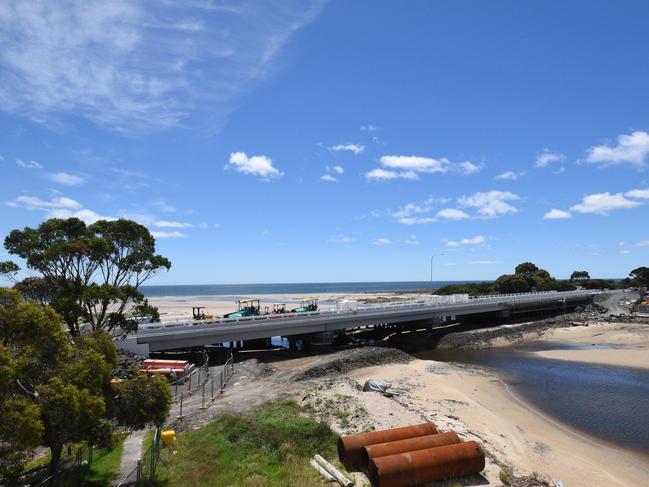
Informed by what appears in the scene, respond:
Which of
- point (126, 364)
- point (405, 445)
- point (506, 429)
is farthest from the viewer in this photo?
point (126, 364)

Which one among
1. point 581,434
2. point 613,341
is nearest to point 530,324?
point 613,341

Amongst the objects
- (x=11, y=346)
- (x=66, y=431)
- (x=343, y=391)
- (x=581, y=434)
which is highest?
(x=11, y=346)

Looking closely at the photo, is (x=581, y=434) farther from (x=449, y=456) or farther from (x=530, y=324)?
(x=530, y=324)

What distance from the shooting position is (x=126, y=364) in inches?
1155

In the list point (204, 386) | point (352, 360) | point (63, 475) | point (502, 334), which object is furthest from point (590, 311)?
point (63, 475)

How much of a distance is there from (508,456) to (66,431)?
52.6 feet

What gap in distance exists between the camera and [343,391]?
26.0 metres

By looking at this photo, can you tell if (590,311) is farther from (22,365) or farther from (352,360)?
(22,365)

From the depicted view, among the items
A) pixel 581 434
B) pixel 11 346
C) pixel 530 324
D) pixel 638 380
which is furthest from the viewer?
pixel 530 324

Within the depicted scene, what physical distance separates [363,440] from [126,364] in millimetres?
20329

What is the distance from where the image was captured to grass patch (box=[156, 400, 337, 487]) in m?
14.1

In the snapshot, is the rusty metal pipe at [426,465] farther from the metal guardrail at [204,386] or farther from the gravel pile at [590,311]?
the gravel pile at [590,311]

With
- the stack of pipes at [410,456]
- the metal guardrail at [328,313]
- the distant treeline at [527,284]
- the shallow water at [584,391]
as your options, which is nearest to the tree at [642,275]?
the distant treeline at [527,284]

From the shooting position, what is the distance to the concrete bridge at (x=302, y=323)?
115 feet
